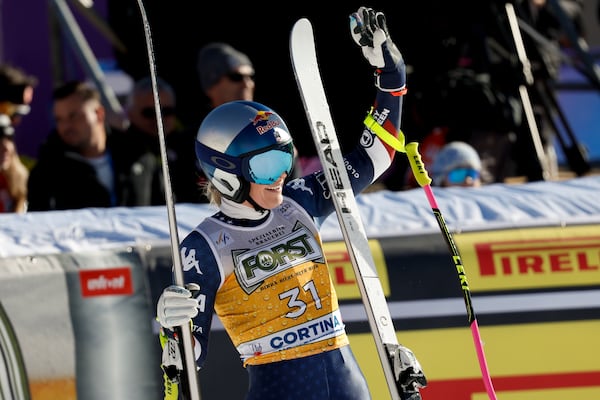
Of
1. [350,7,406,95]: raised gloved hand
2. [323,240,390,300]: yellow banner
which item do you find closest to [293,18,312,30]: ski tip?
[350,7,406,95]: raised gloved hand

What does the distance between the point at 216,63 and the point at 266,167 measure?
2514 millimetres

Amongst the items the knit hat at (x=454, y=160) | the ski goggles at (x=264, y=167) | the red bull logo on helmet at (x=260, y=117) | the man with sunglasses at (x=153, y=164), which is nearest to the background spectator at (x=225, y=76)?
the man with sunglasses at (x=153, y=164)

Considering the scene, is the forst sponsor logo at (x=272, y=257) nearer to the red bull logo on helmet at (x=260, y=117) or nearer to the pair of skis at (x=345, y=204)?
the pair of skis at (x=345, y=204)

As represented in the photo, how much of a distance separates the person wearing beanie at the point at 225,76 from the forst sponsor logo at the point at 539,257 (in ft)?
6.18

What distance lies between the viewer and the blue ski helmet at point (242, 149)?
13.3ft

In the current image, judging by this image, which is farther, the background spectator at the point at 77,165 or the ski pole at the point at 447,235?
the background spectator at the point at 77,165

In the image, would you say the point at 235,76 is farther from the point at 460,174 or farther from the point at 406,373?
the point at 406,373

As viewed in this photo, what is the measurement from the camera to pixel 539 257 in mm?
5203

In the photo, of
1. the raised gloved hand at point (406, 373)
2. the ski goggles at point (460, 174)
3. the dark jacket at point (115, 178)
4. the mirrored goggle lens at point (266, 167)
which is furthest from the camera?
the ski goggles at point (460, 174)

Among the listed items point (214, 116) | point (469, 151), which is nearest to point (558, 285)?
point (469, 151)

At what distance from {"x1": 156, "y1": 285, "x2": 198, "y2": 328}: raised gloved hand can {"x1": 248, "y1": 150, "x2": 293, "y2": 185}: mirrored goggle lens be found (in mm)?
538

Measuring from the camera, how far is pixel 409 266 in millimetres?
5195

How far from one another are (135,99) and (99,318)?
1.88m

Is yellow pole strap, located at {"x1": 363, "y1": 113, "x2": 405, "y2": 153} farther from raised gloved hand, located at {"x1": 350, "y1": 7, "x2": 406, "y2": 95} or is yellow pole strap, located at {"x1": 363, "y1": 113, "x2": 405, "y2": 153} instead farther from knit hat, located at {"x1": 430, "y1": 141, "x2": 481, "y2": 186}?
knit hat, located at {"x1": 430, "y1": 141, "x2": 481, "y2": 186}
